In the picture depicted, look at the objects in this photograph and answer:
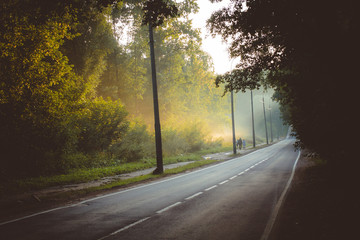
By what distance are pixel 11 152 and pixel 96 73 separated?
11849 mm

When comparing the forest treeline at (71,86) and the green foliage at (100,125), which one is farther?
the green foliage at (100,125)

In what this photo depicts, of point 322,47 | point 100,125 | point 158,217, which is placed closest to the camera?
point 322,47

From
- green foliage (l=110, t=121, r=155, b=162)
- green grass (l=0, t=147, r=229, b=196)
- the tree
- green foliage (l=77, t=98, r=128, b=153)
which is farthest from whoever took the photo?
green foliage (l=110, t=121, r=155, b=162)

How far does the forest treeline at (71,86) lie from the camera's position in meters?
11.0

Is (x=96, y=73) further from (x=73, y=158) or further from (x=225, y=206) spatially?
(x=225, y=206)

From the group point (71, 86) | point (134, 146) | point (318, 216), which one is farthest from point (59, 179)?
point (318, 216)

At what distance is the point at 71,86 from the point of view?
1534cm

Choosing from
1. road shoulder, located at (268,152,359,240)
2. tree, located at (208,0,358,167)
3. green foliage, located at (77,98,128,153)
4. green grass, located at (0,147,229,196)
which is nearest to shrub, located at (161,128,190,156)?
green foliage, located at (77,98,128,153)

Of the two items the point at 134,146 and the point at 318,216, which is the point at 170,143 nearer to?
the point at 134,146

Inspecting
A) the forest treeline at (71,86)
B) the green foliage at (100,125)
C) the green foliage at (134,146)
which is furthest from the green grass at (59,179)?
the green foliage at (134,146)

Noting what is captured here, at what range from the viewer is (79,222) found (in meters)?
5.99

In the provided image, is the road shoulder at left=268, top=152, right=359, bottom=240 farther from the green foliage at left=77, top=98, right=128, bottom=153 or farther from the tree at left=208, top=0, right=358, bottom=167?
the green foliage at left=77, top=98, right=128, bottom=153

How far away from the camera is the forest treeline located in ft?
35.9

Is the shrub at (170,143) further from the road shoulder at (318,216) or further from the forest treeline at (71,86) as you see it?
the road shoulder at (318,216)
